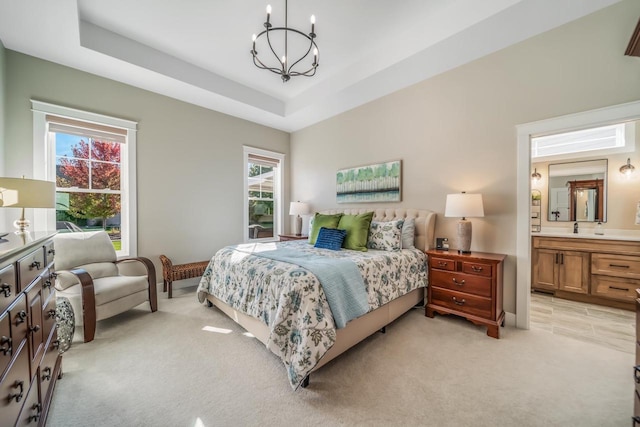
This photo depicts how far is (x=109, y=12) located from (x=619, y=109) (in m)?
4.91

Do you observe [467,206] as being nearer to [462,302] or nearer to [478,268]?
[478,268]

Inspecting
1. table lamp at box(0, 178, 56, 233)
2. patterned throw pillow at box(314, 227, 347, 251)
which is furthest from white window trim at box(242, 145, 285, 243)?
table lamp at box(0, 178, 56, 233)

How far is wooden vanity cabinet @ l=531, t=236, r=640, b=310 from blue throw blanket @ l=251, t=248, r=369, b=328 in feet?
10.5

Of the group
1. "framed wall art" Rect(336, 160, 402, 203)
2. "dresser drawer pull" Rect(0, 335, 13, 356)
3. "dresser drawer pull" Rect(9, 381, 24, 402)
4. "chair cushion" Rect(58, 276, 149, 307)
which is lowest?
"chair cushion" Rect(58, 276, 149, 307)

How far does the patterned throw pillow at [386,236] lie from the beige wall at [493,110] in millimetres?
617

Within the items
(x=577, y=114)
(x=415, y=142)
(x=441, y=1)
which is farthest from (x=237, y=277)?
(x=577, y=114)

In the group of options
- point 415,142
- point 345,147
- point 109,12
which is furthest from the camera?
point 345,147

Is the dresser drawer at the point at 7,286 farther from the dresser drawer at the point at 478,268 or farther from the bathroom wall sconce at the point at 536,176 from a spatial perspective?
the bathroom wall sconce at the point at 536,176

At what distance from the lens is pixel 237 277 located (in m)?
2.48

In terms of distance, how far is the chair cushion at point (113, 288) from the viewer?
239 centimetres

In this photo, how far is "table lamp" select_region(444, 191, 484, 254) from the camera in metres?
2.64

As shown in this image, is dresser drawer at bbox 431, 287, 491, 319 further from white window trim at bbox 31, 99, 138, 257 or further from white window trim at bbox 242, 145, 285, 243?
white window trim at bbox 31, 99, 138, 257

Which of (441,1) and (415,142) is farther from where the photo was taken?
(415,142)

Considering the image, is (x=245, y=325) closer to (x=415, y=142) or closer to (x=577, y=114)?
(x=415, y=142)
